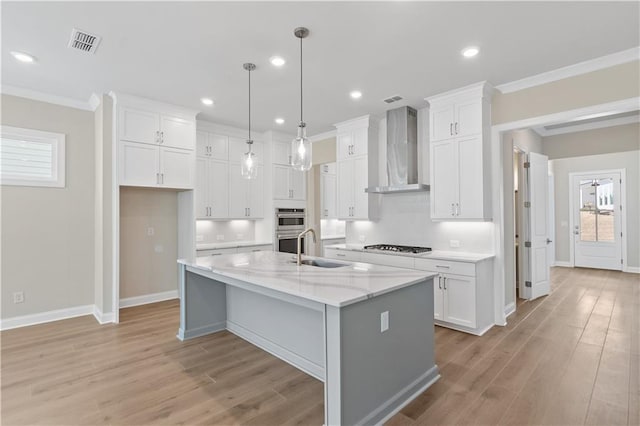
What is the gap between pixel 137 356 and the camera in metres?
3.14

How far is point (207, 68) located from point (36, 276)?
11.3 feet

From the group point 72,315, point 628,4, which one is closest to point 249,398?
point 72,315

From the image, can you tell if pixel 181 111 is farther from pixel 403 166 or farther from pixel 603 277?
pixel 603 277

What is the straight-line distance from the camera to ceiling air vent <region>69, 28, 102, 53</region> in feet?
8.96

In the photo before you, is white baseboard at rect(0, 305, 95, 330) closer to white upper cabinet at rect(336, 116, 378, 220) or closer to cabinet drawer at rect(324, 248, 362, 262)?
cabinet drawer at rect(324, 248, 362, 262)

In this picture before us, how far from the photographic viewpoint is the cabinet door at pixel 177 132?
4586 mm

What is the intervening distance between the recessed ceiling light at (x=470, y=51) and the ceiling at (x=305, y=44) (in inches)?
2.5

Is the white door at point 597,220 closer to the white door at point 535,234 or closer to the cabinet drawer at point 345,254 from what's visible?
the white door at point 535,234

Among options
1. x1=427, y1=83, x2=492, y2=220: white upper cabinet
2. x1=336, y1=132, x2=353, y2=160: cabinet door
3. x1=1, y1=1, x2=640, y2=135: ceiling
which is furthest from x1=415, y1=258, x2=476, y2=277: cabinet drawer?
x1=336, y1=132, x2=353, y2=160: cabinet door

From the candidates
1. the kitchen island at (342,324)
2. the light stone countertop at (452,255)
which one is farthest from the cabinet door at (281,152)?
the kitchen island at (342,324)

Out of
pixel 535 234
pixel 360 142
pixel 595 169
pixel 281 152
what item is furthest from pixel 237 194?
pixel 595 169

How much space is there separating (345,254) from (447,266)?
1636 mm

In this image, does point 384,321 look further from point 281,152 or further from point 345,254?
point 281,152

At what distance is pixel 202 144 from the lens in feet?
17.9
